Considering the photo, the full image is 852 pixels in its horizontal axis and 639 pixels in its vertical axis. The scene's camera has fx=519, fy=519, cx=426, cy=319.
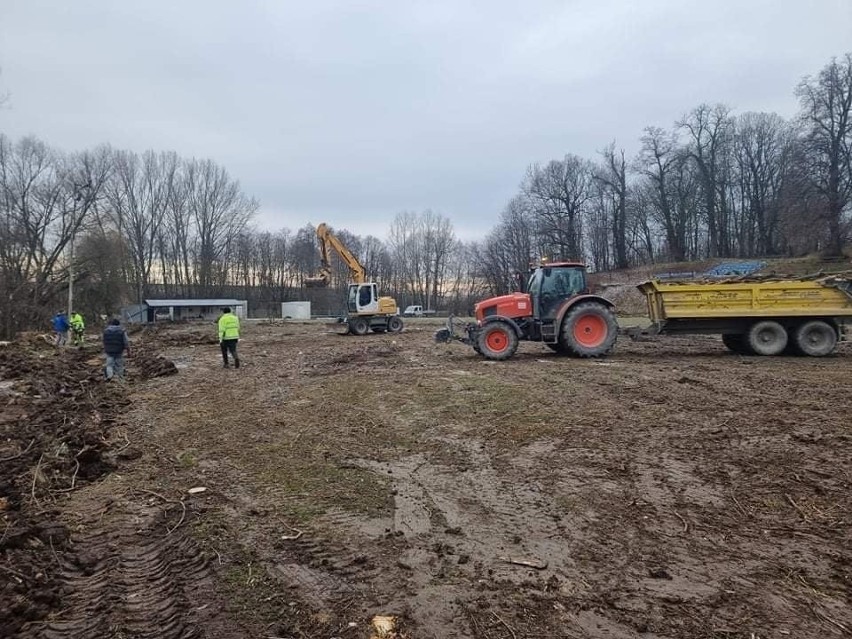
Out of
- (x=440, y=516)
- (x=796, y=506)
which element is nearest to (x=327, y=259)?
(x=440, y=516)

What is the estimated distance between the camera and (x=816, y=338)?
13.1 m

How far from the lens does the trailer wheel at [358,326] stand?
26672 mm

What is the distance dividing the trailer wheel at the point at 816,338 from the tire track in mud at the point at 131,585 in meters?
14.6

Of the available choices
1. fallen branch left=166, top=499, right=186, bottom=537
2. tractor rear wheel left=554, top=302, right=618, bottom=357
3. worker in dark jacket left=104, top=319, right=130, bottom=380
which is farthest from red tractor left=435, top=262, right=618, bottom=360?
fallen branch left=166, top=499, right=186, bottom=537

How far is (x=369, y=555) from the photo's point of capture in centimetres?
350

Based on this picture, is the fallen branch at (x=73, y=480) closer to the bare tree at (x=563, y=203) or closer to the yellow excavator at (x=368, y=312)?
the yellow excavator at (x=368, y=312)

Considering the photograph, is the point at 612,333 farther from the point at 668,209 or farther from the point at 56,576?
the point at 668,209

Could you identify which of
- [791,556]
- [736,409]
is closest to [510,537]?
[791,556]

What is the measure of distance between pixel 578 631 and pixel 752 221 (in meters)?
61.5

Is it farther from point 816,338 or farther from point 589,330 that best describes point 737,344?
point 589,330

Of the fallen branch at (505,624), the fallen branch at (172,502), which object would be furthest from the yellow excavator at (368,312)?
the fallen branch at (505,624)

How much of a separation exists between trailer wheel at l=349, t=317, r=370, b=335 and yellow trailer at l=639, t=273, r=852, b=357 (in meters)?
16.1

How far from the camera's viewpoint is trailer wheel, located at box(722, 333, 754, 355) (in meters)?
13.7

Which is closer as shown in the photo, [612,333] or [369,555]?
[369,555]
